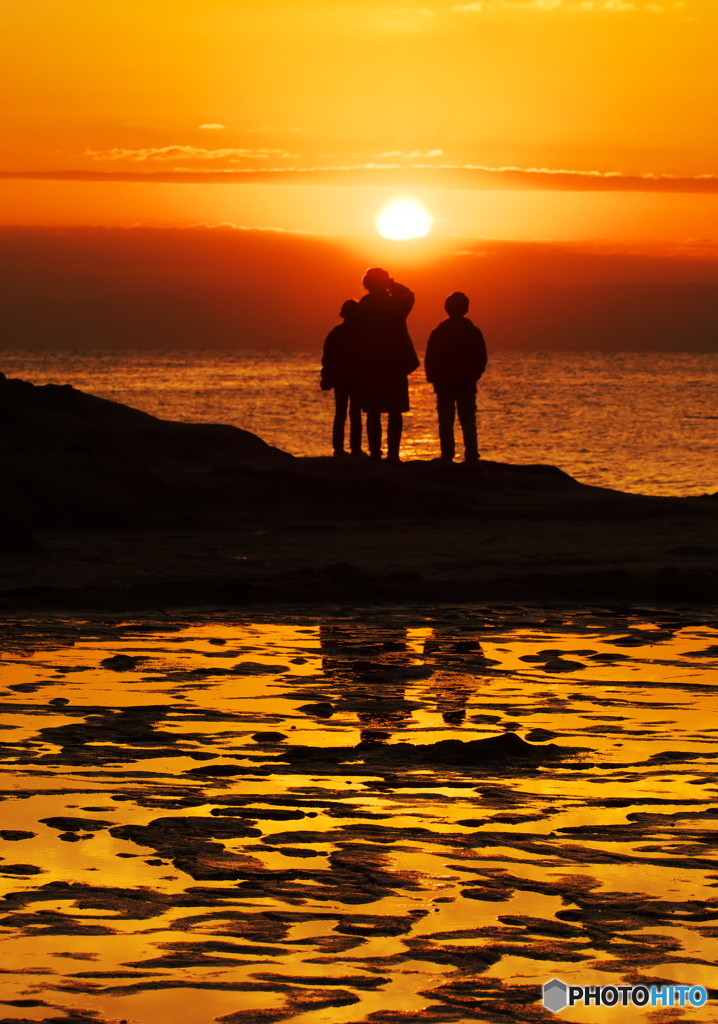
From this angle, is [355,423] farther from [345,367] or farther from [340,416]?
[345,367]

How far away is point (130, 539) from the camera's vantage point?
39.4 feet

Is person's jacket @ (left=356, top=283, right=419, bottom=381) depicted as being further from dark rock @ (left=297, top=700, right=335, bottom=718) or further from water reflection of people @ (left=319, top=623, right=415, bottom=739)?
dark rock @ (left=297, top=700, right=335, bottom=718)

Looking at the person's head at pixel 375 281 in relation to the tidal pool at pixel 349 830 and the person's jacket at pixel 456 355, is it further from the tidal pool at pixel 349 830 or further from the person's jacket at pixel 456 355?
the tidal pool at pixel 349 830

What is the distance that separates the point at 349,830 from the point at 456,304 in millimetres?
11826

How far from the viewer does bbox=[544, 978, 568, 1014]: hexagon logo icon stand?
3162 millimetres

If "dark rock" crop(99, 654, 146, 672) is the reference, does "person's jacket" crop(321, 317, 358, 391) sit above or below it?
above

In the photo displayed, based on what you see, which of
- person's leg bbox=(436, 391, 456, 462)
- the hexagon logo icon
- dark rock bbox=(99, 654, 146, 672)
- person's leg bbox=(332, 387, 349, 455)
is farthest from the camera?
person's leg bbox=(332, 387, 349, 455)

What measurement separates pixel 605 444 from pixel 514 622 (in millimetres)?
38872

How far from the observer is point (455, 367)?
1543cm

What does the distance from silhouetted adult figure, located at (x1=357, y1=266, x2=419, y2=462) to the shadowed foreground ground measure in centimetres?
112

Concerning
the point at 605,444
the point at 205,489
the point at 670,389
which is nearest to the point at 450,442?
the point at 205,489

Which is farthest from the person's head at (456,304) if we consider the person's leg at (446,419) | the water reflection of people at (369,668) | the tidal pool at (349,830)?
the tidal pool at (349,830)

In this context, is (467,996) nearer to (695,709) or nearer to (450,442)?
(695,709)

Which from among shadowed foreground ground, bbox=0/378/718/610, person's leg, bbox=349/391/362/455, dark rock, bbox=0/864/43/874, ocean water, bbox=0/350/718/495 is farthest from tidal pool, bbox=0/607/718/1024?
ocean water, bbox=0/350/718/495
